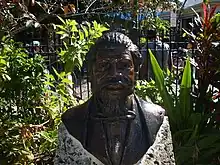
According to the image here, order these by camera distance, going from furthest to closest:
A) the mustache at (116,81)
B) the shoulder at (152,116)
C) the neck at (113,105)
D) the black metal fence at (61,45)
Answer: the black metal fence at (61,45), the shoulder at (152,116), the neck at (113,105), the mustache at (116,81)

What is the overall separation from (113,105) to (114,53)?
274mm

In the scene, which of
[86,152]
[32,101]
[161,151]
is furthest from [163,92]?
[86,152]

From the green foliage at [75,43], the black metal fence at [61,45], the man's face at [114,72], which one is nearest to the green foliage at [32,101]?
the green foliage at [75,43]

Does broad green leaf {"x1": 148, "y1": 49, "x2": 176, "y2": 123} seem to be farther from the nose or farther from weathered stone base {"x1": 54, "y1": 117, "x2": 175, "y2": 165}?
the nose

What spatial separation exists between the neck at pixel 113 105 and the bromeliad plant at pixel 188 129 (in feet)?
5.36

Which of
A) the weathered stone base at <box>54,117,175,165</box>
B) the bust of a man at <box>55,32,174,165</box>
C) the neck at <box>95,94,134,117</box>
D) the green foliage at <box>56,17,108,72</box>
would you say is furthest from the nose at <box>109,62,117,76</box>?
the green foliage at <box>56,17,108,72</box>

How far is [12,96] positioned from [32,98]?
0.60 feet

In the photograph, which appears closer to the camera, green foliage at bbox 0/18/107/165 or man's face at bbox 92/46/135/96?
man's face at bbox 92/46/135/96

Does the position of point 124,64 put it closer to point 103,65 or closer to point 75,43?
point 103,65

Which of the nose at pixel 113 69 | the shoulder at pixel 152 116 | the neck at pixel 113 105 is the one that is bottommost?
the shoulder at pixel 152 116

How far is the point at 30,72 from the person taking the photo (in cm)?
348

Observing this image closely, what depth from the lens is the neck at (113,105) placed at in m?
2.07

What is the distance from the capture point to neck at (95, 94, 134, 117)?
207cm

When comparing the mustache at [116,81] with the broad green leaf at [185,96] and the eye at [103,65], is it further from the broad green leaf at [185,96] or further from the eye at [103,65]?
the broad green leaf at [185,96]
